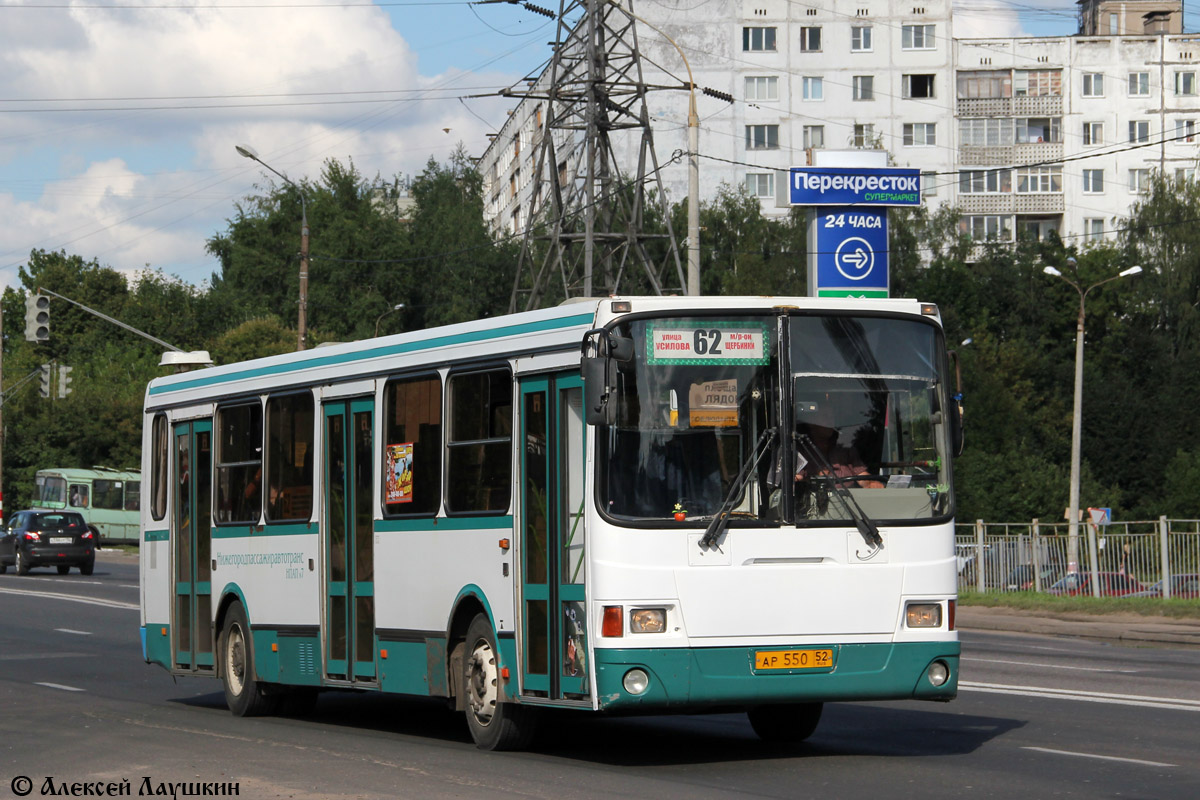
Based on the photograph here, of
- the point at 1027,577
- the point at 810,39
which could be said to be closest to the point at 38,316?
the point at 1027,577

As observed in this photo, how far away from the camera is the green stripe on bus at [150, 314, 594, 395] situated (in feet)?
36.4

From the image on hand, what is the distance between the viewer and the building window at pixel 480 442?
1152 centimetres

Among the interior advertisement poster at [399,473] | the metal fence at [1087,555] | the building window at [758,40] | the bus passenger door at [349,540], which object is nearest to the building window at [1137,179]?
the building window at [758,40]

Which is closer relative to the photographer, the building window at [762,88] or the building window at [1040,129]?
the building window at [762,88]

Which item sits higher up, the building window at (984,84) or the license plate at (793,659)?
the building window at (984,84)

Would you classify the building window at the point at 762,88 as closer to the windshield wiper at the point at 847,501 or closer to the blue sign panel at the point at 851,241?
the blue sign panel at the point at 851,241

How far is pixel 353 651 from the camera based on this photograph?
522 inches

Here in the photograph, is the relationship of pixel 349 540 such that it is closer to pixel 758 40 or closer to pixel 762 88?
pixel 762 88

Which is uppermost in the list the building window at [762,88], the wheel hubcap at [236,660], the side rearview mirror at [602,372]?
the building window at [762,88]

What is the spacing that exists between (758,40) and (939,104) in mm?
9249

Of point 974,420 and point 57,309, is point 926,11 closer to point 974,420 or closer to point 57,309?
point 974,420

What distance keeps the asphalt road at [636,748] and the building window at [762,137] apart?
6847cm

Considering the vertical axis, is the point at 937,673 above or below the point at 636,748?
above

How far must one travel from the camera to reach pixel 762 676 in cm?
1038
